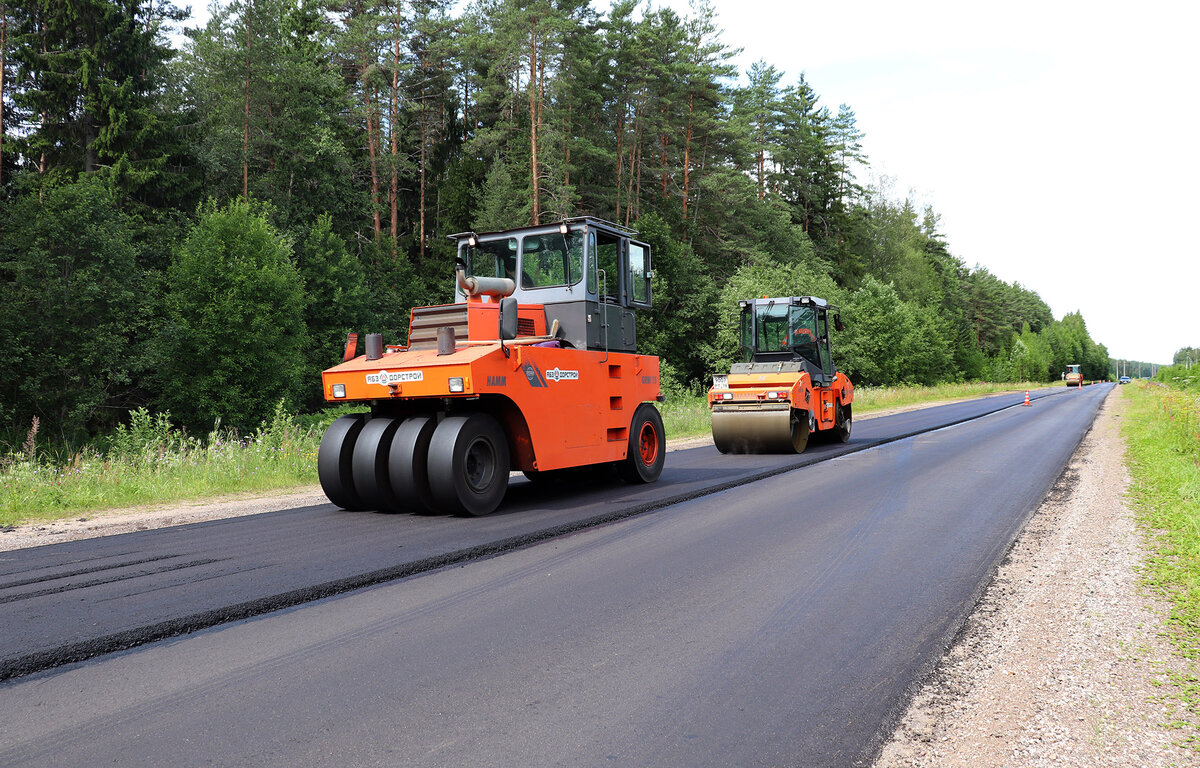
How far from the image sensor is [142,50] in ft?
97.0

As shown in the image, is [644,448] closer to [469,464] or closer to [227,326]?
[469,464]

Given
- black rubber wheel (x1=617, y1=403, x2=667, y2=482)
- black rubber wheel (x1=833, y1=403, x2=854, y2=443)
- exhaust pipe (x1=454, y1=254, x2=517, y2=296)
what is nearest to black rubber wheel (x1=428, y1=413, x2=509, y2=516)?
exhaust pipe (x1=454, y1=254, x2=517, y2=296)

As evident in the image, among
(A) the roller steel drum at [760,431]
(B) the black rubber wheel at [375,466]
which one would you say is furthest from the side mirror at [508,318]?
(A) the roller steel drum at [760,431]

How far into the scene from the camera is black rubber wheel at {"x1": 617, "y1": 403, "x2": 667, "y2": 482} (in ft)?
32.3

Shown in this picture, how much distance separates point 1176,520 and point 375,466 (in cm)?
742

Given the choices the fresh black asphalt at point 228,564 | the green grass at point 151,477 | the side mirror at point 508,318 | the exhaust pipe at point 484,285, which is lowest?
the fresh black asphalt at point 228,564

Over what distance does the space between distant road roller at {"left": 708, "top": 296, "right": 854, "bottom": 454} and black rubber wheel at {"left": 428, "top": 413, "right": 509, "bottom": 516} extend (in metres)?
6.76

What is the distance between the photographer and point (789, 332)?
15.4 meters

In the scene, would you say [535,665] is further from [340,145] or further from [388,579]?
[340,145]

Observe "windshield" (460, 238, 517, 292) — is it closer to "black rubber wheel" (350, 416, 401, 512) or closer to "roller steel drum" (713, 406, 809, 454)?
"black rubber wheel" (350, 416, 401, 512)

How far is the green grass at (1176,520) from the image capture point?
13.6ft

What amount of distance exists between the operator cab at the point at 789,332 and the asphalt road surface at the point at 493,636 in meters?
7.64

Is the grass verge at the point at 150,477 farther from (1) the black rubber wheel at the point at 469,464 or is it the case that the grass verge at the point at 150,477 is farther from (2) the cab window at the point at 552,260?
(2) the cab window at the point at 552,260

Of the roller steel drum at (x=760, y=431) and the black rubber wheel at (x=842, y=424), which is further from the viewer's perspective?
the black rubber wheel at (x=842, y=424)
